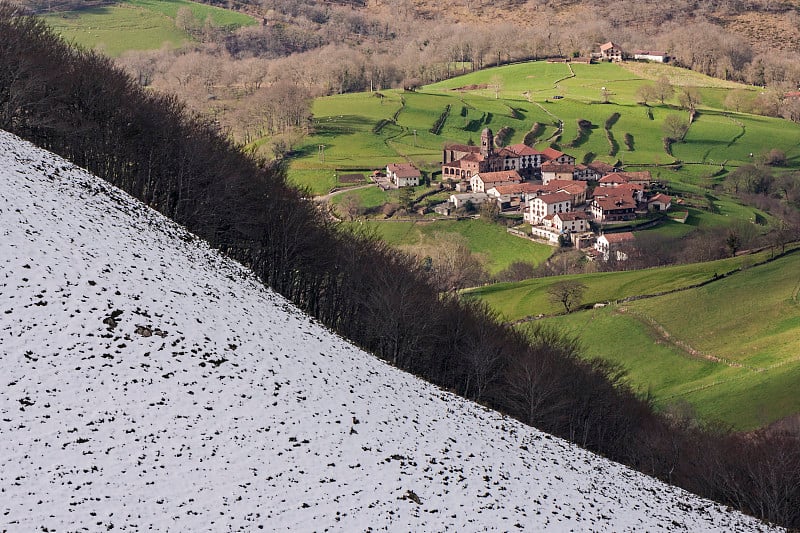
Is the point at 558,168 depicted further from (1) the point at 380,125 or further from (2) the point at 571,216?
(1) the point at 380,125

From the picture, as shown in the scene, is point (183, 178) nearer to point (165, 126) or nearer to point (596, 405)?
point (165, 126)

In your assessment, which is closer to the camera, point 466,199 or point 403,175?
point 466,199

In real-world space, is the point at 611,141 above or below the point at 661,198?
above

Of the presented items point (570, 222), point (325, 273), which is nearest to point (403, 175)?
point (570, 222)

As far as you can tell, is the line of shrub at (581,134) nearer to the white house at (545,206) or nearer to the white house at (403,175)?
the white house at (545,206)

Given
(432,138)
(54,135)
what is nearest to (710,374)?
(54,135)

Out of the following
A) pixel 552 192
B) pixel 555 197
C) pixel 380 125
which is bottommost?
pixel 552 192

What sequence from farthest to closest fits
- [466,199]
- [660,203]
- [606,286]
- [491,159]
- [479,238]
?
[491,159]
[466,199]
[660,203]
[479,238]
[606,286]

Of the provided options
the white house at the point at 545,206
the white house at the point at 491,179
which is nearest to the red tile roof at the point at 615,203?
the white house at the point at 545,206
